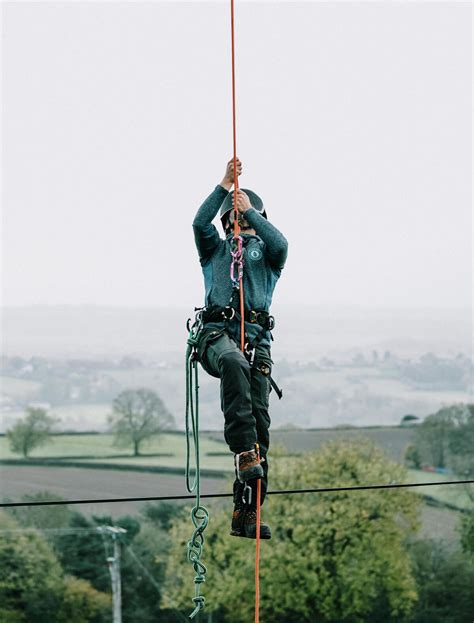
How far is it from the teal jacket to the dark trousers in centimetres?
11

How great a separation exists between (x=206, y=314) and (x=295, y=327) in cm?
4680

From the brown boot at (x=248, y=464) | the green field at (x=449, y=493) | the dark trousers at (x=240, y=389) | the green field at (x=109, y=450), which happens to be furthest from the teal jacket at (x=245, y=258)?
the green field at (x=109, y=450)

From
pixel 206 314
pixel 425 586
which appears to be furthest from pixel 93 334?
pixel 206 314

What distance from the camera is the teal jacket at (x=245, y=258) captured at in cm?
515

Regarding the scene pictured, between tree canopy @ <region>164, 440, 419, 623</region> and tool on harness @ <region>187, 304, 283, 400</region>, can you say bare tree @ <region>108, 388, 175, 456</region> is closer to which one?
tree canopy @ <region>164, 440, 419, 623</region>

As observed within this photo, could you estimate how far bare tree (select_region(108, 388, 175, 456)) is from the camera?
4306 cm

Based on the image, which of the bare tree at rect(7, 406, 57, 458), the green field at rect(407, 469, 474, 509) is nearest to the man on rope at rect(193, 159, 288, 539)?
the green field at rect(407, 469, 474, 509)

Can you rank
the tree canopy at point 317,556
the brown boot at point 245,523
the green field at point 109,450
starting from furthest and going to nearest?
the green field at point 109,450 < the tree canopy at point 317,556 < the brown boot at point 245,523

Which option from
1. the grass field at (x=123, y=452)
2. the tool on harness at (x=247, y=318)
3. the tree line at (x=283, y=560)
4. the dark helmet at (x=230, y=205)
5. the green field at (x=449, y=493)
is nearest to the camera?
the tool on harness at (x=247, y=318)

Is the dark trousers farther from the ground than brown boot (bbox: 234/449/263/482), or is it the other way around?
the dark trousers

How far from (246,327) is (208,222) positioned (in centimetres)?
49

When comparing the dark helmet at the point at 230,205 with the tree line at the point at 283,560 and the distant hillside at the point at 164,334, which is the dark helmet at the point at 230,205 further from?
the distant hillside at the point at 164,334

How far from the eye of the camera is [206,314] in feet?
17.0

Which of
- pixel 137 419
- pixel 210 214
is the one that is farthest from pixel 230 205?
pixel 137 419
